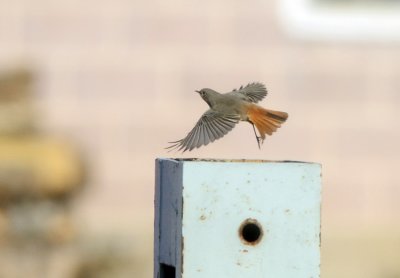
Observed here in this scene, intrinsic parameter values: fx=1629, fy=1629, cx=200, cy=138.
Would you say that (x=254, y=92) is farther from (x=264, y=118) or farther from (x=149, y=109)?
(x=149, y=109)

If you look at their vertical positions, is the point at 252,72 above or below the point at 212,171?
above

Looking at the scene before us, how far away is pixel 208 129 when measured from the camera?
4113 mm

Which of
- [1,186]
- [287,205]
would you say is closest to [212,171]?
[287,205]

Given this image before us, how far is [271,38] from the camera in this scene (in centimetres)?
732

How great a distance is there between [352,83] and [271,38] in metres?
0.43

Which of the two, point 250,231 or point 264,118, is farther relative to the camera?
point 264,118

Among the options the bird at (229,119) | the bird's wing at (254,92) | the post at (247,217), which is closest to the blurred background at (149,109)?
the bird's wing at (254,92)

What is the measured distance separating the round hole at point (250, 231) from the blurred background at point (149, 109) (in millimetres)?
3762

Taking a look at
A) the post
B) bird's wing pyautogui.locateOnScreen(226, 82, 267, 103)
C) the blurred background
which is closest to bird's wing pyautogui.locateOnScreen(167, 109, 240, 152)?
bird's wing pyautogui.locateOnScreen(226, 82, 267, 103)

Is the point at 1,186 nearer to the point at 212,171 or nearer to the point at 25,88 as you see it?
the point at 25,88

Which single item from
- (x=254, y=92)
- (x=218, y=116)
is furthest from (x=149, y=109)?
(x=218, y=116)

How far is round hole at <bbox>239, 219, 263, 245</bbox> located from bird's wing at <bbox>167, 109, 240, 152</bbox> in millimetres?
736

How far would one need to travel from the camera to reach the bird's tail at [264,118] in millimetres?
4133

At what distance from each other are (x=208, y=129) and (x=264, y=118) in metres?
0.15
